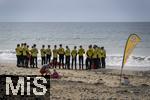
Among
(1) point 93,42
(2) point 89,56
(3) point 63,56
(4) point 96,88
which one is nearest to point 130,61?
(2) point 89,56

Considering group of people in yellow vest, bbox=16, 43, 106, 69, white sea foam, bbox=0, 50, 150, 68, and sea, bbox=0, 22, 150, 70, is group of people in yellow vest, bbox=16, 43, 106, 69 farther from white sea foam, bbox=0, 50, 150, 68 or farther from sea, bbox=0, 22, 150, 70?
white sea foam, bbox=0, 50, 150, 68

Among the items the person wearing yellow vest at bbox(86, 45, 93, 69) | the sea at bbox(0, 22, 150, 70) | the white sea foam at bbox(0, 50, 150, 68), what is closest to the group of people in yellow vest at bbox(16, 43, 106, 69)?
the person wearing yellow vest at bbox(86, 45, 93, 69)

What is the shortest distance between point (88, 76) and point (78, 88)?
4.09 m

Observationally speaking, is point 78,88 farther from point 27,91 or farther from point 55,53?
→ point 55,53

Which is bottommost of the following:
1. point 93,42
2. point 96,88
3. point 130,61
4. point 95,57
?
point 96,88

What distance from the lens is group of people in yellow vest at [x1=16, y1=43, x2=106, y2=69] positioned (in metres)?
23.1

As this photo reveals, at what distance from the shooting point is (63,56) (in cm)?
2369

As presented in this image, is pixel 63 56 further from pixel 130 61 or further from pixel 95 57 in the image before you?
pixel 130 61

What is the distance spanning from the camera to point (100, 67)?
77.2 ft

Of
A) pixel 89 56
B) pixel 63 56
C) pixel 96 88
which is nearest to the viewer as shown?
pixel 96 88

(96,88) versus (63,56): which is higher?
(63,56)

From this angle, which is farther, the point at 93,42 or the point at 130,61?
the point at 93,42

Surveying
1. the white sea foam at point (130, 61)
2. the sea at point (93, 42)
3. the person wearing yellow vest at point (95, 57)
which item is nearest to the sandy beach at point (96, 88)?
the person wearing yellow vest at point (95, 57)

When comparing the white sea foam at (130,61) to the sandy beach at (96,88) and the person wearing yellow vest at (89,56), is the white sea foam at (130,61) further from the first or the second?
the sandy beach at (96,88)
